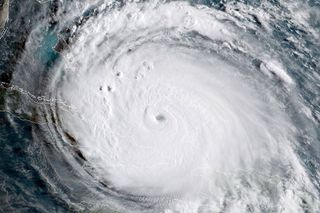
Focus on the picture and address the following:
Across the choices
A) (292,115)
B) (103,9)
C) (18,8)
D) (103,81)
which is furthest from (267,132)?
(18,8)

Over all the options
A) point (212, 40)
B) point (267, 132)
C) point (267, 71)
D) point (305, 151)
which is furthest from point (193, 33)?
point (305, 151)

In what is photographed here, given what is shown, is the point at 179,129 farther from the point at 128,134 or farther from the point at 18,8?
the point at 18,8

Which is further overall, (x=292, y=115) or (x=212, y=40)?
(x=212, y=40)

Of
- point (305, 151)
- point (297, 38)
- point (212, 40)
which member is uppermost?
point (297, 38)

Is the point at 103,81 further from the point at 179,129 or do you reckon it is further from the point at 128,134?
the point at 179,129

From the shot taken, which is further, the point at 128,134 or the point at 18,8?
the point at 18,8

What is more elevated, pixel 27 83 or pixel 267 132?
pixel 267 132
